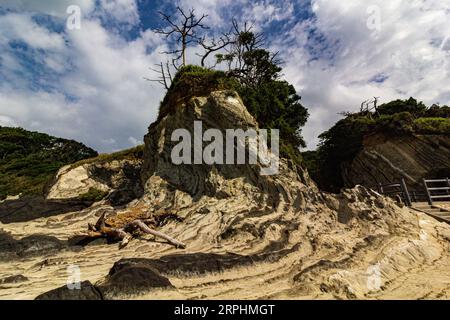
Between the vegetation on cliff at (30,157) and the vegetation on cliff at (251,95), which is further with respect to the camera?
the vegetation on cliff at (30,157)

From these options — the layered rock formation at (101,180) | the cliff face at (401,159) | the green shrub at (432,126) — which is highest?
the green shrub at (432,126)

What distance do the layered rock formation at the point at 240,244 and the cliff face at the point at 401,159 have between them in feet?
37.5

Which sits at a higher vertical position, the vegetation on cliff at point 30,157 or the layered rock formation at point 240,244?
the vegetation on cliff at point 30,157

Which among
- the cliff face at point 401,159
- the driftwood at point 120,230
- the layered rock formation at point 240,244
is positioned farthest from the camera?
the cliff face at point 401,159

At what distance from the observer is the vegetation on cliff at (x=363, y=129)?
21219mm

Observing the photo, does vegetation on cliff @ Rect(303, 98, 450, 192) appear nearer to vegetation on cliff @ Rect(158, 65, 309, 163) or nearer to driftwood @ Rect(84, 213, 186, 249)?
vegetation on cliff @ Rect(158, 65, 309, 163)

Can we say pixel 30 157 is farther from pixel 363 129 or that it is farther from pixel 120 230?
pixel 363 129

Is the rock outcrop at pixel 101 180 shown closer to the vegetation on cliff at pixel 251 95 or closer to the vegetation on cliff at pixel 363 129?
the vegetation on cliff at pixel 251 95
